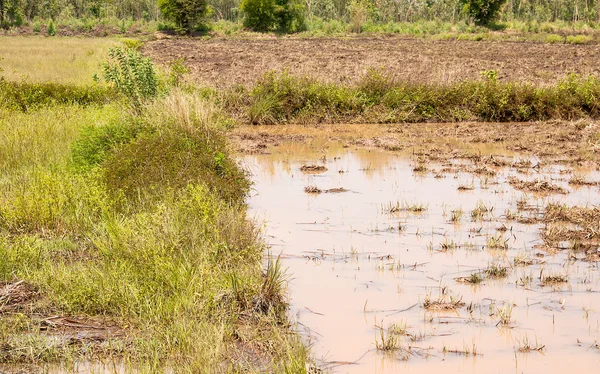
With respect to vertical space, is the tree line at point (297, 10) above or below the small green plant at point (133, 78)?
above

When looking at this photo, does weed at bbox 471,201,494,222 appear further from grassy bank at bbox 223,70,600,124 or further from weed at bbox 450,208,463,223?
grassy bank at bbox 223,70,600,124

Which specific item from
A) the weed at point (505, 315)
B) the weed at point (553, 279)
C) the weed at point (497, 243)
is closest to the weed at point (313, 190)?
the weed at point (497, 243)

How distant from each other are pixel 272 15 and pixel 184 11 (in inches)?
287

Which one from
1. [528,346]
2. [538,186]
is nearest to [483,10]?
[538,186]

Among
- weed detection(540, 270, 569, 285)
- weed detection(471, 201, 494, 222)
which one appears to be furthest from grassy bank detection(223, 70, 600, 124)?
weed detection(540, 270, 569, 285)

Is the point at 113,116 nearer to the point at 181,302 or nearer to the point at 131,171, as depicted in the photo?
the point at 131,171

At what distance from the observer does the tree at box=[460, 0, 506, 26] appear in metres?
58.2

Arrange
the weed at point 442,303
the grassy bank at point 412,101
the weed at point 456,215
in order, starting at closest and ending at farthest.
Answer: the weed at point 442,303
the weed at point 456,215
the grassy bank at point 412,101

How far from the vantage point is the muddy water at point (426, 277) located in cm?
523

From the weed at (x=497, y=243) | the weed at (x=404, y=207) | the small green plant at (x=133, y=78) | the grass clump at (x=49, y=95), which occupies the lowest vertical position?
the weed at (x=404, y=207)

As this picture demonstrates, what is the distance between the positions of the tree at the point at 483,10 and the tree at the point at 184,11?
71.4 ft

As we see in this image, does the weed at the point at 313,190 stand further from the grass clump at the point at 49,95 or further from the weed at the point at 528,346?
the grass clump at the point at 49,95

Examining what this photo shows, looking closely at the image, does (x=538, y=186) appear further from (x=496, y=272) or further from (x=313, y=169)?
(x=496, y=272)

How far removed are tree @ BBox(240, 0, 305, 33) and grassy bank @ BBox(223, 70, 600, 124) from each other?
42383 mm
